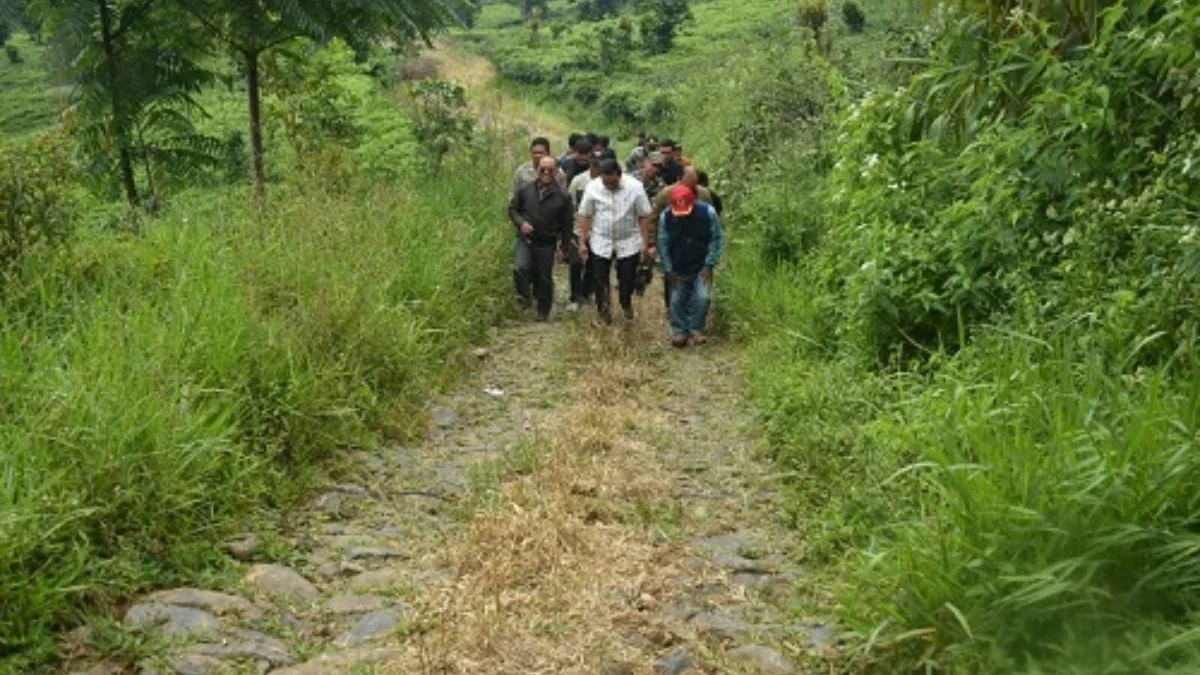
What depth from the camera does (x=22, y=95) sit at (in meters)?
46.1

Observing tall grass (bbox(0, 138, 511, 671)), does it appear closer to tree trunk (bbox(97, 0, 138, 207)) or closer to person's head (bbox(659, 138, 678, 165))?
tree trunk (bbox(97, 0, 138, 207))

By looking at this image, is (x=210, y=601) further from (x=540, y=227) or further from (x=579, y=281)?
(x=579, y=281)

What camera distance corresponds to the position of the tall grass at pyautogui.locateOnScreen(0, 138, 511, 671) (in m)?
4.05

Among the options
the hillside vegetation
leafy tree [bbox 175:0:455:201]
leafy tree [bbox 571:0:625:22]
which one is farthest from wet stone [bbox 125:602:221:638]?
leafy tree [bbox 571:0:625:22]

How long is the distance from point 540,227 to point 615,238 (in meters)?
0.81

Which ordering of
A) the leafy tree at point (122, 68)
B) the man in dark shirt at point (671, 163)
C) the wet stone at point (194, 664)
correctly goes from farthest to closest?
the man in dark shirt at point (671, 163), the leafy tree at point (122, 68), the wet stone at point (194, 664)

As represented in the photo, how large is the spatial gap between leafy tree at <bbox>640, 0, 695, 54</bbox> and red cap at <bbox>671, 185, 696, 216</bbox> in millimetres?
34955

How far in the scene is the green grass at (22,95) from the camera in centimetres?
3950

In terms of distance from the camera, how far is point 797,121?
1505cm

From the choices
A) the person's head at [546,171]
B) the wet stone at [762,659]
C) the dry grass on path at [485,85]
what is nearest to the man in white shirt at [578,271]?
Result: the person's head at [546,171]

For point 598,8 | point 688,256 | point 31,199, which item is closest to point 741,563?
point 31,199

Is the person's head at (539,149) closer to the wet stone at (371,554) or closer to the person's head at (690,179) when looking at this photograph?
the person's head at (690,179)

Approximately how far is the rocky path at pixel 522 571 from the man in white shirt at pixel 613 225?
3.28 metres

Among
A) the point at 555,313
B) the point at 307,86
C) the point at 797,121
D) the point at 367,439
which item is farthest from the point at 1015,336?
the point at 797,121
